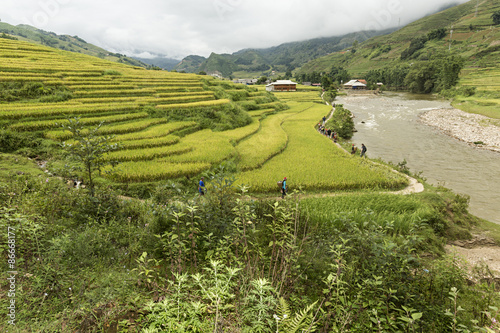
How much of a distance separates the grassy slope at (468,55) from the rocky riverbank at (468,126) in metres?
3.25

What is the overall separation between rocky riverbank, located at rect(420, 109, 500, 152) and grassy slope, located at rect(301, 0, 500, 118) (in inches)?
128

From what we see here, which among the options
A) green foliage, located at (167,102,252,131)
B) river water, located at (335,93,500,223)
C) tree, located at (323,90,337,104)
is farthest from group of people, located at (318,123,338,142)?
tree, located at (323,90,337,104)

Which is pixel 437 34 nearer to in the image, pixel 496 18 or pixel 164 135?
pixel 496 18

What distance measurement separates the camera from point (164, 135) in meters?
15.7

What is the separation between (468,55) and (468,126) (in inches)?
3170

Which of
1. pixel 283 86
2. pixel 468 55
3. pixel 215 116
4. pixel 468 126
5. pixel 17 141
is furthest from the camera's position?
pixel 468 55

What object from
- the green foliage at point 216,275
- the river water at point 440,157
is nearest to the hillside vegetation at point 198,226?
the green foliage at point 216,275

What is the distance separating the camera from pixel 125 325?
9.55 feet

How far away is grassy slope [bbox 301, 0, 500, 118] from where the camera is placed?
44312mm

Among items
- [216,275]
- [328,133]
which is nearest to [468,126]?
[328,133]

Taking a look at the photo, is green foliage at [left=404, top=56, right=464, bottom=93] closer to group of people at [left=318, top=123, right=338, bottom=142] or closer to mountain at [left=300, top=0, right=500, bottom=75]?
mountain at [left=300, top=0, right=500, bottom=75]

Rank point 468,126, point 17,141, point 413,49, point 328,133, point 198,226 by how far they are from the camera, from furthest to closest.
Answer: point 413,49
point 468,126
point 328,133
point 17,141
point 198,226

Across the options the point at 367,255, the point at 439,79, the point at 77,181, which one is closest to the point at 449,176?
the point at 367,255

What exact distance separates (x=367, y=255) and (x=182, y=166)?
960 cm
